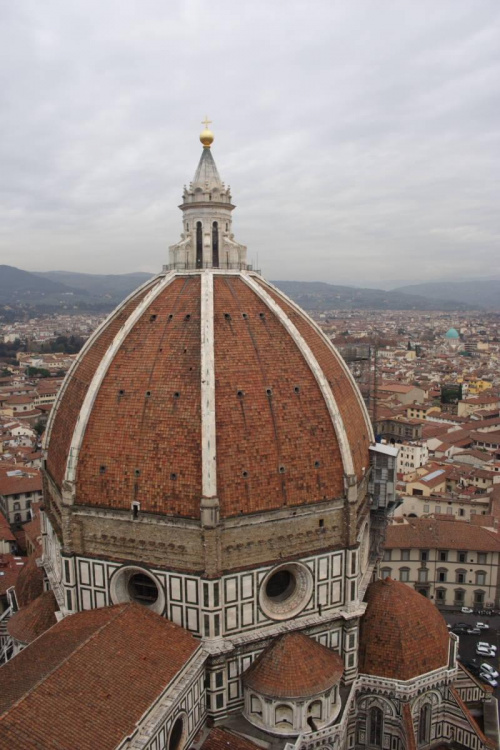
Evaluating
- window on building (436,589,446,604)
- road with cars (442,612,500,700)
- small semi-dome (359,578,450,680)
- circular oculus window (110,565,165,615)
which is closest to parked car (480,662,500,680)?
road with cars (442,612,500,700)

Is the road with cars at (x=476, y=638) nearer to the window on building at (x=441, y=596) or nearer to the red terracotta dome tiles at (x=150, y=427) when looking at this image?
the window on building at (x=441, y=596)

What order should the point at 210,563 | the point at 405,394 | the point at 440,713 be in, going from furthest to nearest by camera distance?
the point at 405,394
the point at 440,713
the point at 210,563

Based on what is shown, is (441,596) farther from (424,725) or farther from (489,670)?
(424,725)

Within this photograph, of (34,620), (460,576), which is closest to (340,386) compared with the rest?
(34,620)

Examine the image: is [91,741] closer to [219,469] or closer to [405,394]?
[219,469]

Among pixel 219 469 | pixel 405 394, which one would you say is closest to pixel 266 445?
pixel 219 469
